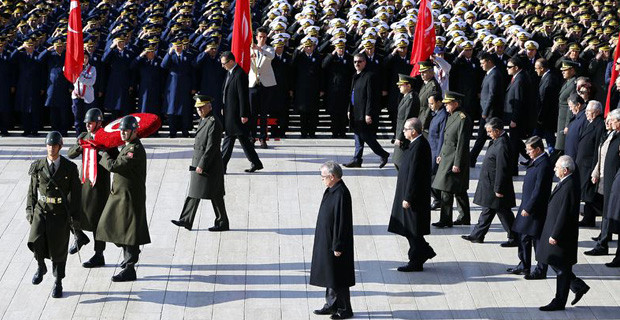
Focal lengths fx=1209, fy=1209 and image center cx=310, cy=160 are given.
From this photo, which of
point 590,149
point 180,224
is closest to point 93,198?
point 180,224

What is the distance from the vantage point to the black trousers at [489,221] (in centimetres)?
1462

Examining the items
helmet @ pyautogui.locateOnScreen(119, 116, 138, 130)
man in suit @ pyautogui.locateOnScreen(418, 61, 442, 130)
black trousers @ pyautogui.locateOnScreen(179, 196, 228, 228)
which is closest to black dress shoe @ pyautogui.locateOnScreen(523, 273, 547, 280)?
man in suit @ pyautogui.locateOnScreen(418, 61, 442, 130)

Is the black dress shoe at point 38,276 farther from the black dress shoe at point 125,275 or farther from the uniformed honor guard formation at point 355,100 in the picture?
the black dress shoe at point 125,275

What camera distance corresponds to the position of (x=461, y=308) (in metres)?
12.7

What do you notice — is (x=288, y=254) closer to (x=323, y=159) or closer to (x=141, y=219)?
(x=141, y=219)

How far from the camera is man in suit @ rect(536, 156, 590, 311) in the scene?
12.6 meters

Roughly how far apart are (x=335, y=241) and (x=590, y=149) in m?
5.11

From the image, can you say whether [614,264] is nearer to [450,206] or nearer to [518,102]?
[450,206]

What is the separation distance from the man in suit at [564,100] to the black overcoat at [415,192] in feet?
14.8

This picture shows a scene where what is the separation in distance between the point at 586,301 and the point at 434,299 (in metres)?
1.64

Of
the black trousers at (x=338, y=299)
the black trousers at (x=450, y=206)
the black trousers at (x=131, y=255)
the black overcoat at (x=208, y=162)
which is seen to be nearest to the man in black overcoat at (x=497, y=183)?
the black trousers at (x=450, y=206)

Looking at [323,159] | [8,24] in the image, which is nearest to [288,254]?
[323,159]

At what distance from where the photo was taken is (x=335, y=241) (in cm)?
1198

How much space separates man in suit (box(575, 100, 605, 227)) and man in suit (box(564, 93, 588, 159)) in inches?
3.1
